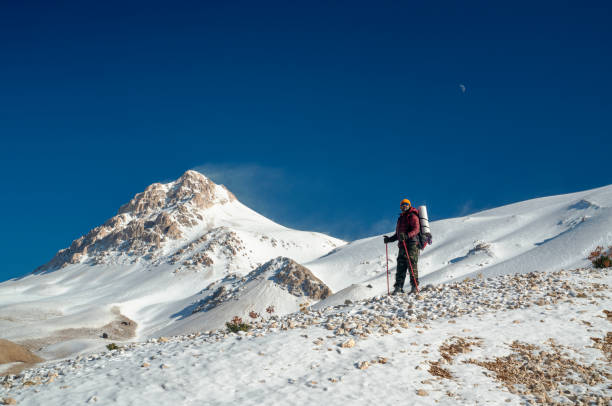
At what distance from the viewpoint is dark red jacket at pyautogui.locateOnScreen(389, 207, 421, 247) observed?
1394 cm

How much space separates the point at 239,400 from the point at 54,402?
3.28 m

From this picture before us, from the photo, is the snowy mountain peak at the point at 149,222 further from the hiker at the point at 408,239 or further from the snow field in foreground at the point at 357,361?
the snow field in foreground at the point at 357,361

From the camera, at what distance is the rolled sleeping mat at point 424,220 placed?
1395cm

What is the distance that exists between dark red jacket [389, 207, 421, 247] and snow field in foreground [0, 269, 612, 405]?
8.76 feet

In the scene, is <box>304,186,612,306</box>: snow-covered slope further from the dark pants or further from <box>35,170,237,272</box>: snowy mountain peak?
<box>35,170,237,272</box>: snowy mountain peak

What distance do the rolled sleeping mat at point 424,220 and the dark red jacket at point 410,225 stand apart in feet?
0.36

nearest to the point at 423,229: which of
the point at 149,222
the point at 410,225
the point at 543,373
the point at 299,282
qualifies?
the point at 410,225

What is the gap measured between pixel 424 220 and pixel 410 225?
0.49m

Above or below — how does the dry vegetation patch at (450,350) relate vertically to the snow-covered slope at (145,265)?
below

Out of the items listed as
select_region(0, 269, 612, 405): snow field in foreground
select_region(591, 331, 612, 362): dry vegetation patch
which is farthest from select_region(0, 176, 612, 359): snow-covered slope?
select_region(591, 331, 612, 362): dry vegetation patch

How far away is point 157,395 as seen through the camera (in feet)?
22.6

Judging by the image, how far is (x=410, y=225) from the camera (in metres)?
14.1

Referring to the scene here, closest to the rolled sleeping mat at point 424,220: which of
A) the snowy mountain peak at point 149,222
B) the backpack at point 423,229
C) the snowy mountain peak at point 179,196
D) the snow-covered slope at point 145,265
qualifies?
the backpack at point 423,229

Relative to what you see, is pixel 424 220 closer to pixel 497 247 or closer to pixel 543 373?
pixel 543 373
